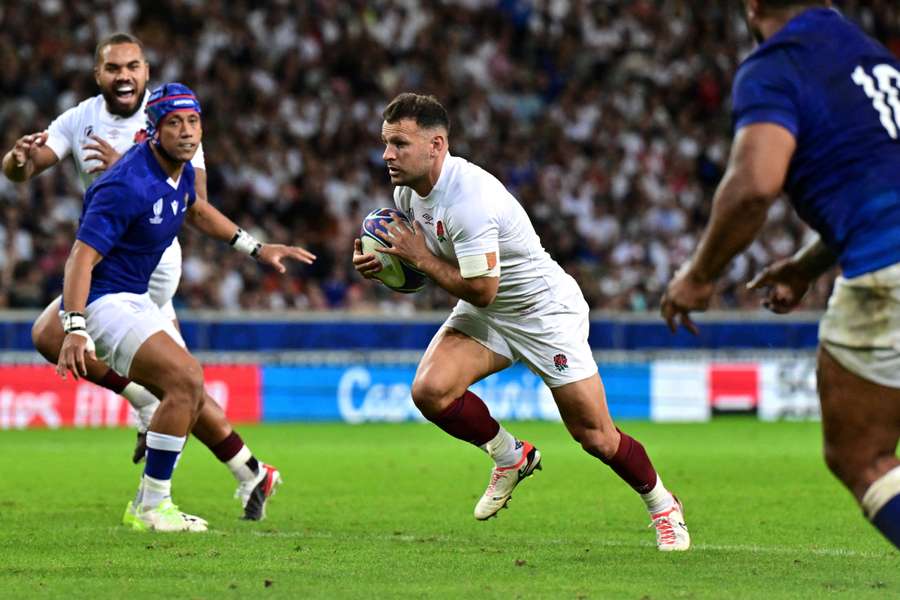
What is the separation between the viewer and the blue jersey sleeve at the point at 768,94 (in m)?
4.79

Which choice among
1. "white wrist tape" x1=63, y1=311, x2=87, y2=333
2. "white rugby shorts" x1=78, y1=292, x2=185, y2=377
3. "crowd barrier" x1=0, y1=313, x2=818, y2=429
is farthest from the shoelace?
"crowd barrier" x1=0, y1=313, x2=818, y2=429

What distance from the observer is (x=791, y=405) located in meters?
20.9

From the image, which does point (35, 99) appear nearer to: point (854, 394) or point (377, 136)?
point (377, 136)

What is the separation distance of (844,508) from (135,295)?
194 inches

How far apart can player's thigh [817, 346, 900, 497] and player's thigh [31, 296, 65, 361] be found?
18.5ft

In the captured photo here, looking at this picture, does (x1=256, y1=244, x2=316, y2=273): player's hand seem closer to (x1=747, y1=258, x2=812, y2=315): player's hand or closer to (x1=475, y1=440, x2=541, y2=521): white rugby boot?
(x1=475, y1=440, x2=541, y2=521): white rugby boot

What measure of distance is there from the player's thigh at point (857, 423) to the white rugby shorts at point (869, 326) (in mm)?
39

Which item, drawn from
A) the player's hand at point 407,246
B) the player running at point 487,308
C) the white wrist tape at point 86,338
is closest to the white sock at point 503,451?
the player running at point 487,308

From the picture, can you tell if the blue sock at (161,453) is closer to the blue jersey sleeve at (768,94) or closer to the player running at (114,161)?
the player running at (114,161)

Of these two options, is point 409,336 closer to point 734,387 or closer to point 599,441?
point 734,387

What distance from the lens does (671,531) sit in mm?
7746

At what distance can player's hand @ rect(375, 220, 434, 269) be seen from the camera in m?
7.54

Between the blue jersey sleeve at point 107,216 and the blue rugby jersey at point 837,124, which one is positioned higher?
the blue rugby jersey at point 837,124

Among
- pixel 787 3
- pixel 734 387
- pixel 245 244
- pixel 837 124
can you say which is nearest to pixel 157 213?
pixel 245 244
